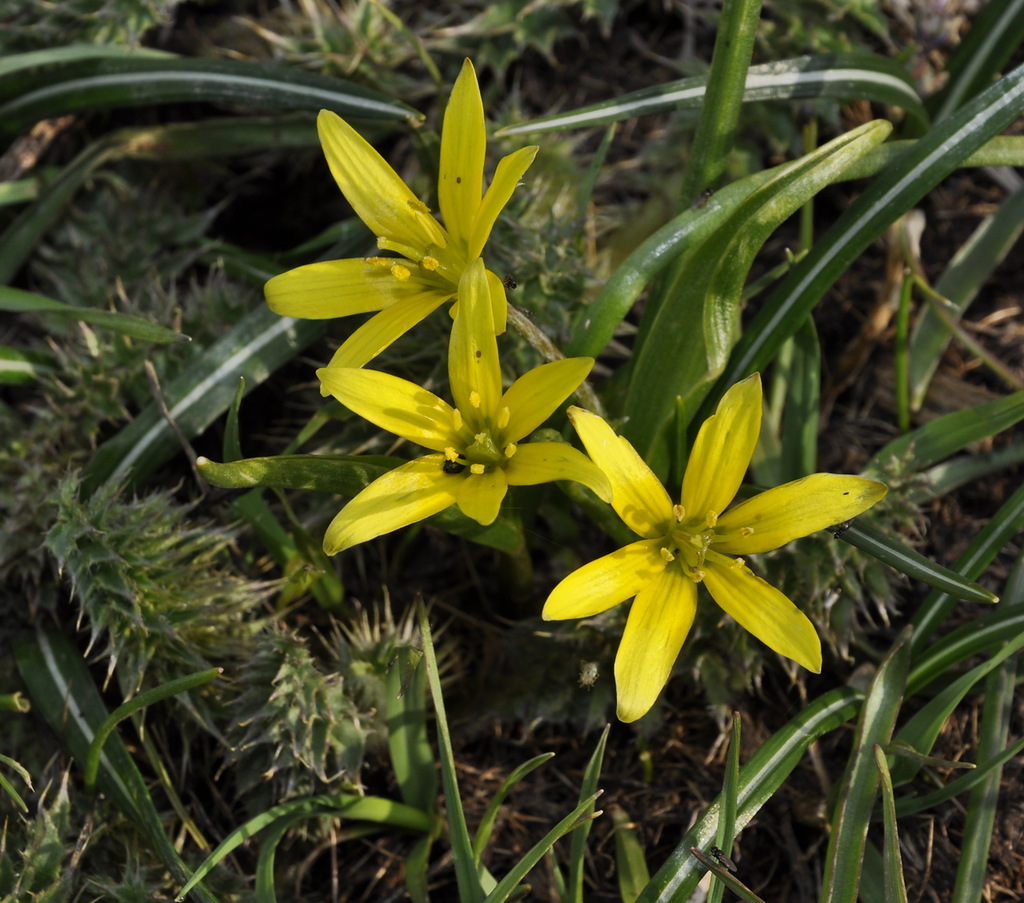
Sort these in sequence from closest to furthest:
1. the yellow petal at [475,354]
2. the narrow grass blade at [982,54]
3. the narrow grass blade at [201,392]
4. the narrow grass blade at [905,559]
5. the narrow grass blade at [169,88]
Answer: the yellow petal at [475,354] < the narrow grass blade at [905,559] < the narrow grass blade at [201,392] < the narrow grass blade at [169,88] < the narrow grass blade at [982,54]

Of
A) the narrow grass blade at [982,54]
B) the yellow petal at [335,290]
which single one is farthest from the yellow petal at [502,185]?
the narrow grass blade at [982,54]

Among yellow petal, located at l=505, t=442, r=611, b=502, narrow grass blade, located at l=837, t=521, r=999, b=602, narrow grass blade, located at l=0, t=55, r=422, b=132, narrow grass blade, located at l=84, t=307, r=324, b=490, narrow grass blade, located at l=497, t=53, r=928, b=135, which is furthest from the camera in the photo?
narrow grass blade, located at l=0, t=55, r=422, b=132

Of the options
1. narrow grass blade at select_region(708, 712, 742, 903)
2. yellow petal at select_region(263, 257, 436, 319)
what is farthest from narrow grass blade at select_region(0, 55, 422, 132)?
narrow grass blade at select_region(708, 712, 742, 903)

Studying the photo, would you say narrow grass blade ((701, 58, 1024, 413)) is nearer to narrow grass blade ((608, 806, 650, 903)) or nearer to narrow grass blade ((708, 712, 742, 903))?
narrow grass blade ((708, 712, 742, 903))

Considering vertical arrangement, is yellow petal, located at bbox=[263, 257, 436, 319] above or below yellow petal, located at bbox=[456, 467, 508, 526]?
above

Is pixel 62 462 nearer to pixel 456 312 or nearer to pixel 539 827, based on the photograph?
pixel 456 312

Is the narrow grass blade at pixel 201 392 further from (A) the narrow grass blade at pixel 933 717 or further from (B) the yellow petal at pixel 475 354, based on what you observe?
(A) the narrow grass blade at pixel 933 717
